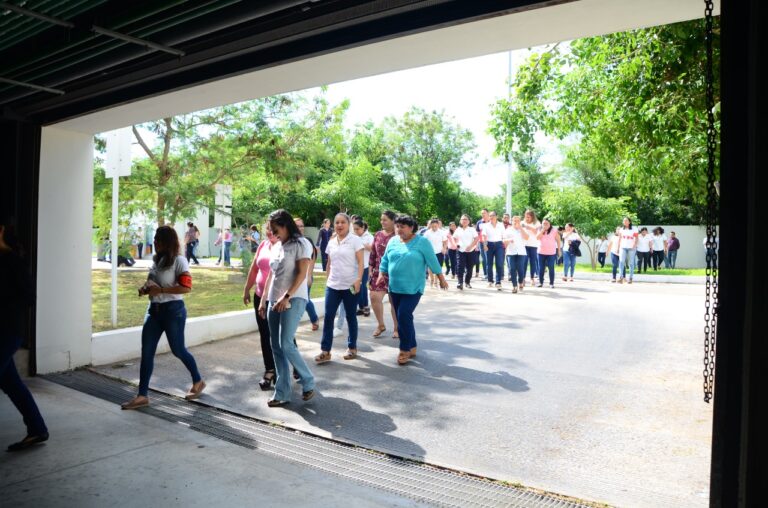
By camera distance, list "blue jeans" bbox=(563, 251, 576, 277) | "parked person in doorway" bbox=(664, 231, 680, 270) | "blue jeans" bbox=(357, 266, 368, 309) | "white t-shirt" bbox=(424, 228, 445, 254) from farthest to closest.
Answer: "parked person in doorway" bbox=(664, 231, 680, 270) < "blue jeans" bbox=(563, 251, 576, 277) < "white t-shirt" bbox=(424, 228, 445, 254) < "blue jeans" bbox=(357, 266, 368, 309)

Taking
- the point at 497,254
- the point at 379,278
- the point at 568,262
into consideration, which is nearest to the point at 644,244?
the point at 568,262

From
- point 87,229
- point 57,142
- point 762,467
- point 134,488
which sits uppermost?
point 57,142

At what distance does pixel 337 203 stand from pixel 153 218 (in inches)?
783

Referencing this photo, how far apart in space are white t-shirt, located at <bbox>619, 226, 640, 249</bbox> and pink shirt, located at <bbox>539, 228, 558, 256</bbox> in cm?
270

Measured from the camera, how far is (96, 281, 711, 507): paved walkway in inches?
164

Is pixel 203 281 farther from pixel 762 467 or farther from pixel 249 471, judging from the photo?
pixel 762 467

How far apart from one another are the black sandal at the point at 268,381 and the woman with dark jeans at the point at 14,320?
86.3 inches

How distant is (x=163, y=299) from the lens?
18.1ft

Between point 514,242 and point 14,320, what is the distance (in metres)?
11.3

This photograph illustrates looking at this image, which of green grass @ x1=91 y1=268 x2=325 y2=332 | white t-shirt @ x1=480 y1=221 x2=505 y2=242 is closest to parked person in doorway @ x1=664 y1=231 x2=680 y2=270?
white t-shirt @ x1=480 y1=221 x2=505 y2=242

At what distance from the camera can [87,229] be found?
718 cm

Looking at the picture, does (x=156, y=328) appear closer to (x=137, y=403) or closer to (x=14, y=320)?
(x=137, y=403)

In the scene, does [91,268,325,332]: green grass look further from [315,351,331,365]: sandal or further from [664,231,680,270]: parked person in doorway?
[664,231,680,270]: parked person in doorway

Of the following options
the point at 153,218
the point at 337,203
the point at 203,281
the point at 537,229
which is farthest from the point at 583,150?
the point at 337,203
